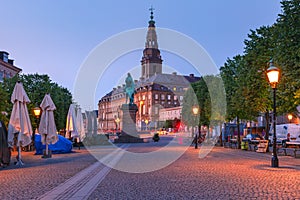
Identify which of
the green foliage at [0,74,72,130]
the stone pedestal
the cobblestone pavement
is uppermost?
the green foliage at [0,74,72,130]

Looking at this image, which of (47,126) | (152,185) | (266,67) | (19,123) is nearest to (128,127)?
(266,67)

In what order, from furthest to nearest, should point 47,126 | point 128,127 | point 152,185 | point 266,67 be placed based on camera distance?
point 128,127, point 266,67, point 47,126, point 152,185

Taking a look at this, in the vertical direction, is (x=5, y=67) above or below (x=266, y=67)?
above

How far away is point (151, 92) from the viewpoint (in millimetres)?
→ 147875

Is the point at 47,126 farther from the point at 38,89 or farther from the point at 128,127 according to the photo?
the point at 128,127

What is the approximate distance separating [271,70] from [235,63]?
2042cm

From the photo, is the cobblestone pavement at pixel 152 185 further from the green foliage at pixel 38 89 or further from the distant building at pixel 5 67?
the distant building at pixel 5 67

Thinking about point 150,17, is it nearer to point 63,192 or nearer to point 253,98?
point 253,98

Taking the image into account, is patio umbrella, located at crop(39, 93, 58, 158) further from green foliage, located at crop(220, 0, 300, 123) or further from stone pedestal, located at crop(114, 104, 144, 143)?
stone pedestal, located at crop(114, 104, 144, 143)

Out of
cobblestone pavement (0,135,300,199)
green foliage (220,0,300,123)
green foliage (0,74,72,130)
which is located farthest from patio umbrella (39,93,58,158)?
green foliage (220,0,300,123)

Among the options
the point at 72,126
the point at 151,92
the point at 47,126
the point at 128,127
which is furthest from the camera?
the point at 151,92

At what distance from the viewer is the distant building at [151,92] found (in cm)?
14812

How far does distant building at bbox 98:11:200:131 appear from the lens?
14812cm

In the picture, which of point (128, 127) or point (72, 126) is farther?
point (128, 127)
